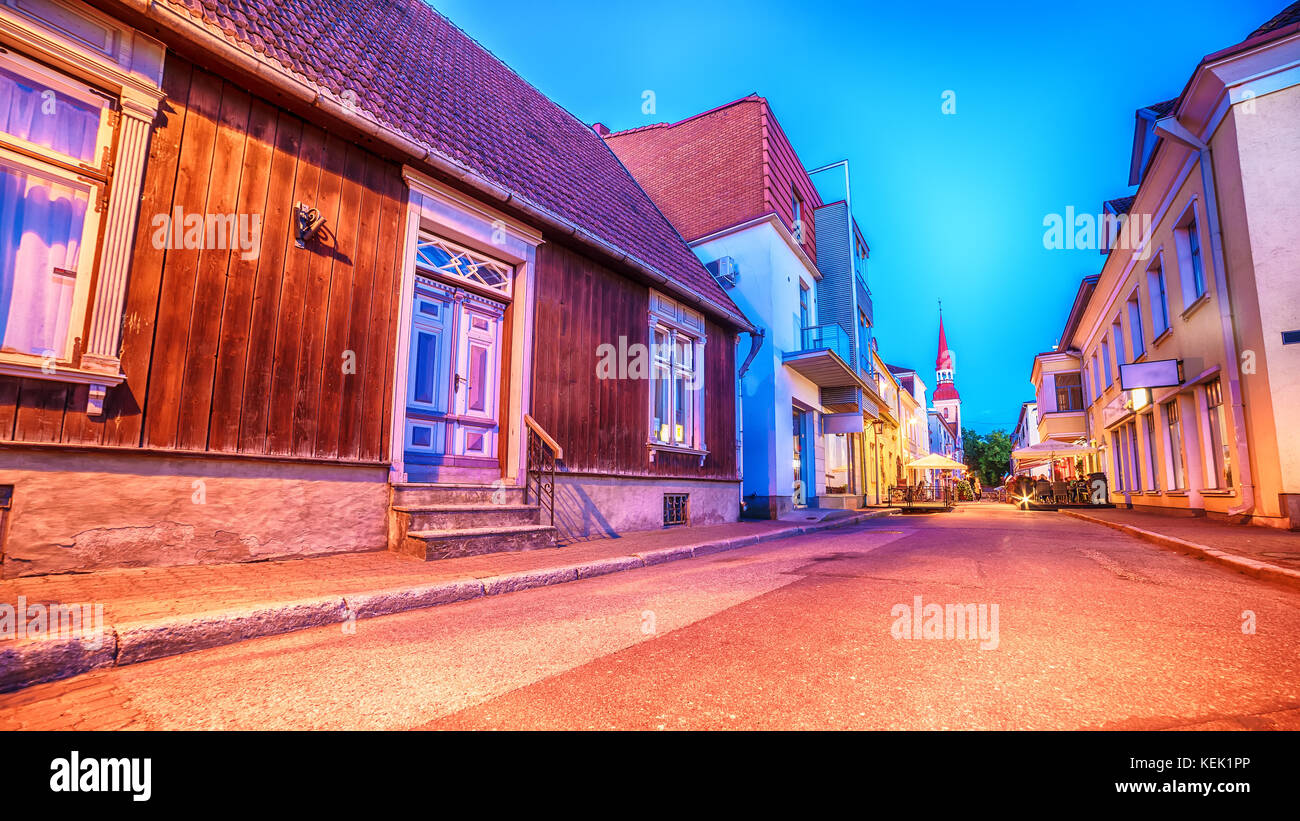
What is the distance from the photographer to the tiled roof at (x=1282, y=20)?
30.4 ft

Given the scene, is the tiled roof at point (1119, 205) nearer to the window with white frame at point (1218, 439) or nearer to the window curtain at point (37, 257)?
the window with white frame at point (1218, 439)

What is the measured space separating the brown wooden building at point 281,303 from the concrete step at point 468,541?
0.09ft

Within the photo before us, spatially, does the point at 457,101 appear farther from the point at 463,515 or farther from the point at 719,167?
the point at 719,167

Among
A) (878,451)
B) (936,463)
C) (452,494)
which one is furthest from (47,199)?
(936,463)

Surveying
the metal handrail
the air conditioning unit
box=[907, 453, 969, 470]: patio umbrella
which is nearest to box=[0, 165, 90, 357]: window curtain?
the metal handrail

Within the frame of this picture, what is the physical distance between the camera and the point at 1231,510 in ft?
32.6

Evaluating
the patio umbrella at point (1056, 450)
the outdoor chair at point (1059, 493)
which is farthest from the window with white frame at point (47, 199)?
the patio umbrella at point (1056, 450)

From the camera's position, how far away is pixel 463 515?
6.23m

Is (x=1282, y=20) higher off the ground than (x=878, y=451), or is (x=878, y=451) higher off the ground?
(x=1282, y=20)

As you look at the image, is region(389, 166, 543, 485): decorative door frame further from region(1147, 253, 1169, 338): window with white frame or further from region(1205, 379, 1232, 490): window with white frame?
region(1147, 253, 1169, 338): window with white frame

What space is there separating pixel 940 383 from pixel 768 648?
326ft

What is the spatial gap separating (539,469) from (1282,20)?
14176mm

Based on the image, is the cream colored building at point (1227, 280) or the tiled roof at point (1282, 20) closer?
the cream colored building at point (1227, 280)
